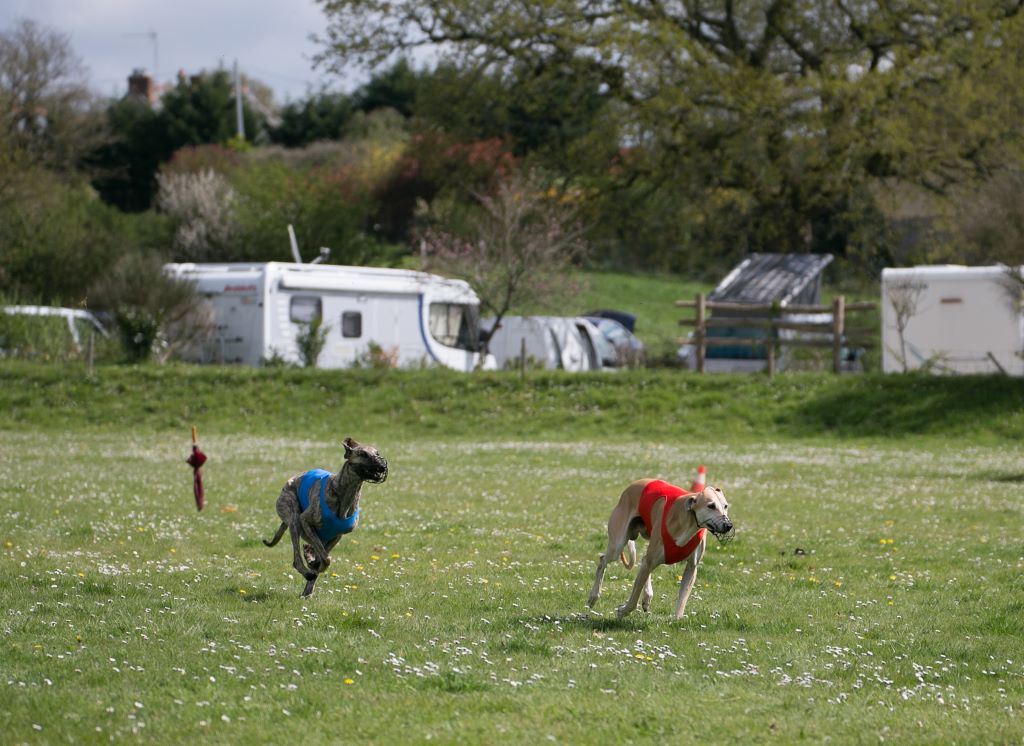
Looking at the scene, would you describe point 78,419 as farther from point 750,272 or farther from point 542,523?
point 750,272

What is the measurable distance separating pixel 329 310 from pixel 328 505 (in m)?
25.7

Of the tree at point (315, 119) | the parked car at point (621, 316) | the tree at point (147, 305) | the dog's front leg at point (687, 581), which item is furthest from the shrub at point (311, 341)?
the tree at point (315, 119)

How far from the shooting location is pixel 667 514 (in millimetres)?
9156

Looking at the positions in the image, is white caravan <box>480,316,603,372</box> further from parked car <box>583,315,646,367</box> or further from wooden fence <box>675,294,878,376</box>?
wooden fence <box>675,294,878,376</box>

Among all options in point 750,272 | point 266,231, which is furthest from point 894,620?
point 266,231

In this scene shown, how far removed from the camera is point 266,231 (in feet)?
164

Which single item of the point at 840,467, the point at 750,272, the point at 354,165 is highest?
the point at 354,165

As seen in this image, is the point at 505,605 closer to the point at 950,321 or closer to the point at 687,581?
the point at 687,581

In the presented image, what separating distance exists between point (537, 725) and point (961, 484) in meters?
14.5

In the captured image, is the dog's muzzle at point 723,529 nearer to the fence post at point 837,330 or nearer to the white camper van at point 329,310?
the fence post at point 837,330

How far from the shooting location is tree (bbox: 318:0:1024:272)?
40000 millimetres

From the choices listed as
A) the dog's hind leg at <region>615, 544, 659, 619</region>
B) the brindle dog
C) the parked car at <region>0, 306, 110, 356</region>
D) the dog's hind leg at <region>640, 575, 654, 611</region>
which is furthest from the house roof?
the dog's hind leg at <region>615, 544, 659, 619</region>

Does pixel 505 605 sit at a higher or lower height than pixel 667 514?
lower

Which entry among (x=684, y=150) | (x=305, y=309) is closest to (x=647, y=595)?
(x=305, y=309)
